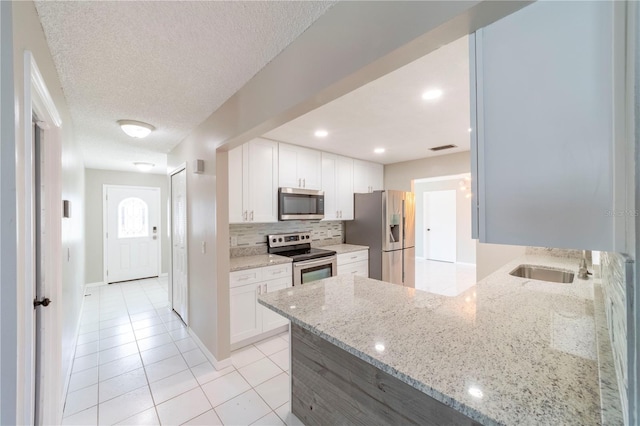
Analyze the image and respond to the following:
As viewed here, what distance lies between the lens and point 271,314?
299 centimetres

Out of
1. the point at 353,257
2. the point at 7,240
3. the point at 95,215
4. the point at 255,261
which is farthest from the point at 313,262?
the point at 95,215

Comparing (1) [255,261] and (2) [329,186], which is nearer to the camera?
(1) [255,261]

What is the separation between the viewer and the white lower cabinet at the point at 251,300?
8.91ft

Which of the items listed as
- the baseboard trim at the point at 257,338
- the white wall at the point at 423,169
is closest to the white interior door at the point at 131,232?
the baseboard trim at the point at 257,338

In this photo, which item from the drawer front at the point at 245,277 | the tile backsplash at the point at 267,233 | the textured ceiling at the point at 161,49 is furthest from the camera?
the tile backsplash at the point at 267,233

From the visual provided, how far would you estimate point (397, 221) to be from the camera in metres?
4.26

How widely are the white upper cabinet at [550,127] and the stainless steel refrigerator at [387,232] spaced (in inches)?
132

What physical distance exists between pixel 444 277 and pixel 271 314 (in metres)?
4.46

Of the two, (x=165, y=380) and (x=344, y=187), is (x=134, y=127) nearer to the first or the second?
(x=165, y=380)

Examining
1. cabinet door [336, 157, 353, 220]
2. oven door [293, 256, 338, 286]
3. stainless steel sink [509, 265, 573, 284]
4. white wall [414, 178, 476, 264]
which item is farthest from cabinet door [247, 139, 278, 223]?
white wall [414, 178, 476, 264]

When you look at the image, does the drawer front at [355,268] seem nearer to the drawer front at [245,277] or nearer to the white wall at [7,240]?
the drawer front at [245,277]

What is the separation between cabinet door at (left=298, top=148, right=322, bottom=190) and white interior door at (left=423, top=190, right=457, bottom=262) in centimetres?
514

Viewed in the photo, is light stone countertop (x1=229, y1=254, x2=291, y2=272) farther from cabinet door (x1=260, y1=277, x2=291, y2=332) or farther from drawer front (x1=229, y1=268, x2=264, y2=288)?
cabinet door (x1=260, y1=277, x2=291, y2=332)

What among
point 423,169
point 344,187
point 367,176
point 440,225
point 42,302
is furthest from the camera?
point 440,225
